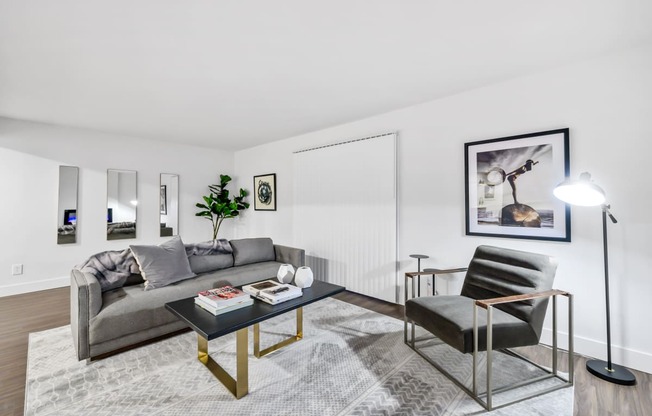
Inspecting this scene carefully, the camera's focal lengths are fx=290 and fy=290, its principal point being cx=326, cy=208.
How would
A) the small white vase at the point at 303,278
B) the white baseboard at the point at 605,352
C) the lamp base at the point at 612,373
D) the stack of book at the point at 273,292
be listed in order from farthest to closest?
the small white vase at the point at 303,278
the stack of book at the point at 273,292
the white baseboard at the point at 605,352
the lamp base at the point at 612,373

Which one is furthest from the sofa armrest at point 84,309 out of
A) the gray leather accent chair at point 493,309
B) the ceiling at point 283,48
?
the gray leather accent chair at point 493,309

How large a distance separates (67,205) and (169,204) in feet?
4.53

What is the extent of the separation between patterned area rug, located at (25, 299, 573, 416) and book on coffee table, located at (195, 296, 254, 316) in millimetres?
457

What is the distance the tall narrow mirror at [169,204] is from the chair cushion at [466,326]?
4643 mm

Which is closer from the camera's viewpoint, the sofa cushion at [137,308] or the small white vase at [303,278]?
the sofa cushion at [137,308]

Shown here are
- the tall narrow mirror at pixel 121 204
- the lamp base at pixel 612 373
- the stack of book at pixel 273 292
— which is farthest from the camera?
the tall narrow mirror at pixel 121 204

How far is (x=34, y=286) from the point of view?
399 cm

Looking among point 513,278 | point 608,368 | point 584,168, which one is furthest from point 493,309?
point 584,168

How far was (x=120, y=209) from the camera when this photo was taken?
4.68 m

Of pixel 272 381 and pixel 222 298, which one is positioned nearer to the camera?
pixel 272 381

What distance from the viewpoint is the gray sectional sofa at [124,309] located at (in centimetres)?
218

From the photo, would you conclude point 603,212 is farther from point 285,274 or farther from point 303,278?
point 285,274

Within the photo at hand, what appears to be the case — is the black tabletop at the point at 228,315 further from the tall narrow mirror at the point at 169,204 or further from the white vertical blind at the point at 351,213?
the tall narrow mirror at the point at 169,204

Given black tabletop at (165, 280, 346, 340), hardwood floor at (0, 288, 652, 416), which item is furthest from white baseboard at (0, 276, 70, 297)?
black tabletop at (165, 280, 346, 340)
